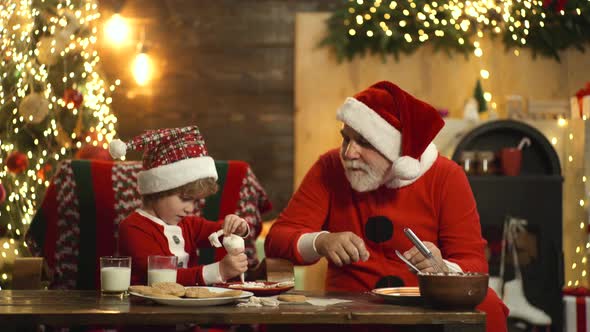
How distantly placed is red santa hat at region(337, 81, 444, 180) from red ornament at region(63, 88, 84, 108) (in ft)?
6.46

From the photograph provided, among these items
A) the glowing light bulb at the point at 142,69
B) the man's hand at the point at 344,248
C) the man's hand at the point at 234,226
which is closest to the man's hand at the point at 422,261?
the man's hand at the point at 344,248

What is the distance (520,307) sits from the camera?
3.99 meters

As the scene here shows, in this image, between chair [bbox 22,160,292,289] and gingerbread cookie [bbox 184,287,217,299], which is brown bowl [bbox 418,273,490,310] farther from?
chair [bbox 22,160,292,289]

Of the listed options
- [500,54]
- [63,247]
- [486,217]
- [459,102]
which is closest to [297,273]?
[486,217]

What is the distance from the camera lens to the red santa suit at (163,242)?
6.81 ft

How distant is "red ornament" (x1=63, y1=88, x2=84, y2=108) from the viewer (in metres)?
3.97

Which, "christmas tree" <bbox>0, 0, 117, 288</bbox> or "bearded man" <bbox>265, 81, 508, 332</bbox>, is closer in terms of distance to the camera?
"bearded man" <bbox>265, 81, 508, 332</bbox>

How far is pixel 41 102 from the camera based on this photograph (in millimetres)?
3719

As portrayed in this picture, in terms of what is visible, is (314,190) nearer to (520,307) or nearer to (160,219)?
(160,219)

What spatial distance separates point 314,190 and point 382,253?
0.30m

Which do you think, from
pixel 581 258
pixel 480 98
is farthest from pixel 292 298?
pixel 480 98

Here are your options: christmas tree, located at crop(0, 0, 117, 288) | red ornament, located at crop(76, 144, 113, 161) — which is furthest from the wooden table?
red ornament, located at crop(76, 144, 113, 161)

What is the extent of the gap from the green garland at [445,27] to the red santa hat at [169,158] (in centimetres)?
237

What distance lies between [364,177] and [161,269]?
0.71 meters
